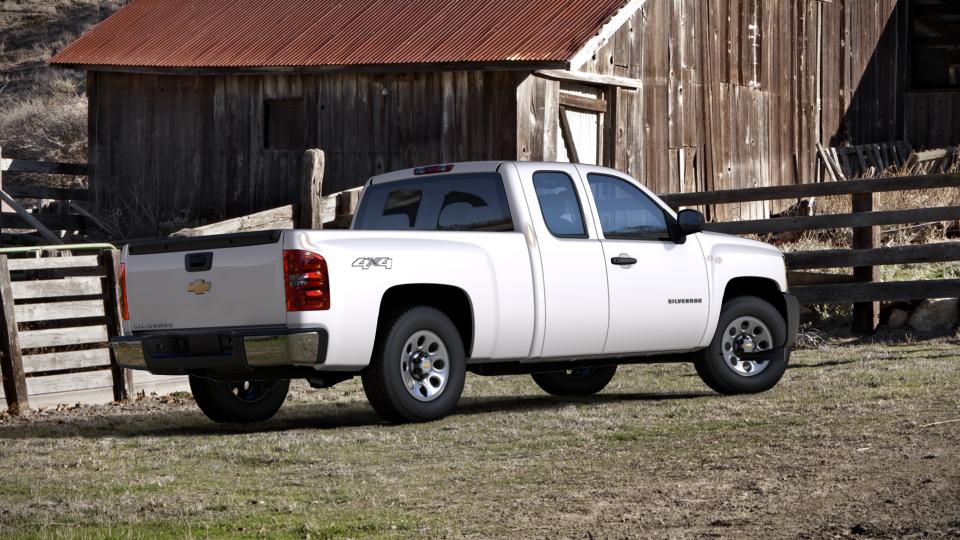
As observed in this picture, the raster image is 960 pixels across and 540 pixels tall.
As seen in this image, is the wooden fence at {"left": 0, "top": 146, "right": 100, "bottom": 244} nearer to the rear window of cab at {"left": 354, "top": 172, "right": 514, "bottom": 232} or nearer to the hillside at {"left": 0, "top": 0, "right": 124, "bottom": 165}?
the hillside at {"left": 0, "top": 0, "right": 124, "bottom": 165}

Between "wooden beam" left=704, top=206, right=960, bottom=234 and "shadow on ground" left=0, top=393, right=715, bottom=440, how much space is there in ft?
14.8

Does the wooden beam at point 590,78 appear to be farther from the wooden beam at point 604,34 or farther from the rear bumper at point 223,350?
the rear bumper at point 223,350

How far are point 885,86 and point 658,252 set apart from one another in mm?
20546

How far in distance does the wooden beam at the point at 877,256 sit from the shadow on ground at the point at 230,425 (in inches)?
174

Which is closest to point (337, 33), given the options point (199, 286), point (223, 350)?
point (199, 286)

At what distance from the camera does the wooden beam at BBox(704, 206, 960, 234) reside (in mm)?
15469

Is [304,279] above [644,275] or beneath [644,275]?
above

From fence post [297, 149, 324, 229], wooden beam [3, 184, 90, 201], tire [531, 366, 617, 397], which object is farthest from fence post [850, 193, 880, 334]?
wooden beam [3, 184, 90, 201]

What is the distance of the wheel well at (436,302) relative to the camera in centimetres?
1026

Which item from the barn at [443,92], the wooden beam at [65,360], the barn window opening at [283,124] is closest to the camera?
the wooden beam at [65,360]

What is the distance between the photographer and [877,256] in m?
15.8

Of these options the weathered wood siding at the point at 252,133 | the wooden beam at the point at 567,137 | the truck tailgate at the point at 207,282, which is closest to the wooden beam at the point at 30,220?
the weathered wood siding at the point at 252,133

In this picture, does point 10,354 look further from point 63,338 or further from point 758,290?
point 758,290

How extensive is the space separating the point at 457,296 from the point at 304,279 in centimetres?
156
